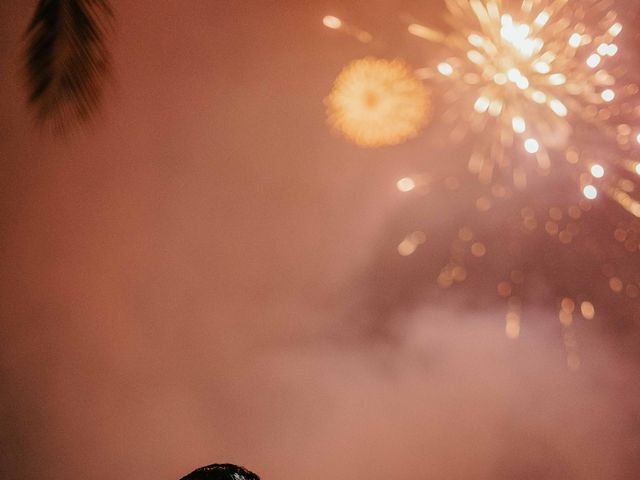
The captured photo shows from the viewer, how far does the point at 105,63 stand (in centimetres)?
566

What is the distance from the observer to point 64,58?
5586 mm

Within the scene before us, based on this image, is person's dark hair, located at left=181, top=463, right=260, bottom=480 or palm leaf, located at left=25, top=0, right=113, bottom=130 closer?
person's dark hair, located at left=181, top=463, right=260, bottom=480

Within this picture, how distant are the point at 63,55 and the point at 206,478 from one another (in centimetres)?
335

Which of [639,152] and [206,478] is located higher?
[639,152]

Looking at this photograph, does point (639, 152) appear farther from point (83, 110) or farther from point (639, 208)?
point (83, 110)

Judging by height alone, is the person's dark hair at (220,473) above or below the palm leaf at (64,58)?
below

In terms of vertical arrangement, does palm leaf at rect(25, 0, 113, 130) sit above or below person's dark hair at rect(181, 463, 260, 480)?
above

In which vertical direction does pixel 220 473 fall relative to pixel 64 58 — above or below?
below

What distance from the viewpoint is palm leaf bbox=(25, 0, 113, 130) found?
18.1 ft

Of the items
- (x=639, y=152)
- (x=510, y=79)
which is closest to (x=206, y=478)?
(x=510, y=79)

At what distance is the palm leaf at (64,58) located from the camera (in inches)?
217

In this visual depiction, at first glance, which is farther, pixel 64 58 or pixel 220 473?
pixel 64 58

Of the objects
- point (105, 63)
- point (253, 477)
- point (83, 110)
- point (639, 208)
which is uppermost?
point (105, 63)

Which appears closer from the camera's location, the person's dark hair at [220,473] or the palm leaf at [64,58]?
the person's dark hair at [220,473]
